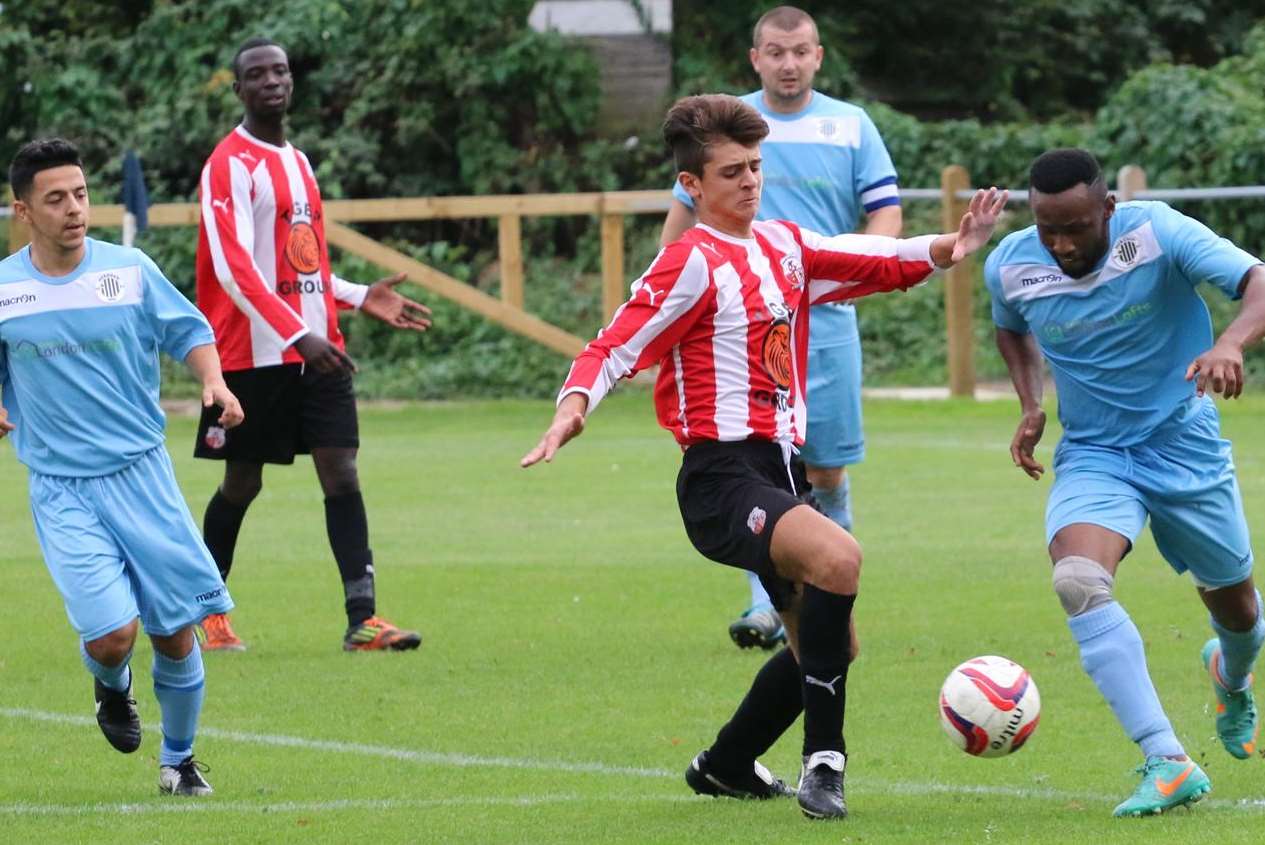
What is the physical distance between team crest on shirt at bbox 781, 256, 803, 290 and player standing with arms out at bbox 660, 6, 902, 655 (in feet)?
8.37

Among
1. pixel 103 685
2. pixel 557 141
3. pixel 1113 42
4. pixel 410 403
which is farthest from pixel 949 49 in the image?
pixel 103 685

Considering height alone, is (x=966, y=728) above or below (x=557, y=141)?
above

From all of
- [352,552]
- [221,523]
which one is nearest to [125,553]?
[352,552]

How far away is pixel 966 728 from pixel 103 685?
8.38 ft

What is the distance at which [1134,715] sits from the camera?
6.09 m

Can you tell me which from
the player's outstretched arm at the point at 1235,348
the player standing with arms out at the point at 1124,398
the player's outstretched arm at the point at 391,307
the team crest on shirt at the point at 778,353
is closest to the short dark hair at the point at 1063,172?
the player standing with arms out at the point at 1124,398

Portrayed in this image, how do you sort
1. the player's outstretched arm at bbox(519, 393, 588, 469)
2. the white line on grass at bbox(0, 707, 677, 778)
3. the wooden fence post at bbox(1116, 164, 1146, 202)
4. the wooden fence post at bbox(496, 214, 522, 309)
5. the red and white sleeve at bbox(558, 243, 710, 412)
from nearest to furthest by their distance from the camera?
the player's outstretched arm at bbox(519, 393, 588, 469) → the red and white sleeve at bbox(558, 243, 710, 412) → the white line on grass at bbox(0, 707, 677, 778) → the wooden fence post at bbox(1116, 164, 1146, 202) → the wooden fence post at bbox(496, 214, 522, 309)

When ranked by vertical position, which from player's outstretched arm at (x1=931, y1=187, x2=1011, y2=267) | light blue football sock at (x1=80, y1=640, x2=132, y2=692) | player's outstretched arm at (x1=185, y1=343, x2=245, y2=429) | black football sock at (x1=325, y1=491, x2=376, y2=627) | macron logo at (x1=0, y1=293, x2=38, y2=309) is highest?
player's outstretched arm at (x1=931, y1=187, x2=1011, y2=267)

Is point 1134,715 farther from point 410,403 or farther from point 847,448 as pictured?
point 410,403

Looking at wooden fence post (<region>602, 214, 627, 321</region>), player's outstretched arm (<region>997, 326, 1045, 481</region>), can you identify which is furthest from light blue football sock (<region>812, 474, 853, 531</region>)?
wooden fence post (<region>602, 214, 627, 321</region>)

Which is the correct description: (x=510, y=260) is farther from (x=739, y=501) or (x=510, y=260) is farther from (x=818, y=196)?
(x=739, y=501)

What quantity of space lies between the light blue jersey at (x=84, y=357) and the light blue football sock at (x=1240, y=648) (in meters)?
3.27

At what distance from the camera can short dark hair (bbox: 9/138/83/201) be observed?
6832mm

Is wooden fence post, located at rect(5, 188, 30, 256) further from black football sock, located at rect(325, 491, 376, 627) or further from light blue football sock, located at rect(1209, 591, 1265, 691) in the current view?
light blue football sock, located at rect(1209, 591, 1265, 691)
